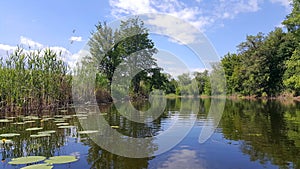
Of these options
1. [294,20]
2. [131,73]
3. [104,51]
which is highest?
[294,20]

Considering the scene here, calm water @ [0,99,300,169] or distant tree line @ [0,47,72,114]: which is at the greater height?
distant tree line @ [0,47,72,114]

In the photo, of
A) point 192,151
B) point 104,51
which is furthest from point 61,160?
point 104,51

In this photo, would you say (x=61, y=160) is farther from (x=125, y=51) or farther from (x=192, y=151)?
(x=125, y=51)

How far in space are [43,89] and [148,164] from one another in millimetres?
8853

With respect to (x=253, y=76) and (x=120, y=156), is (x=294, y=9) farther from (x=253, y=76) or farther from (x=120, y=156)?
(x=120, y=156)

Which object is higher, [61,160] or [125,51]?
[125,51]

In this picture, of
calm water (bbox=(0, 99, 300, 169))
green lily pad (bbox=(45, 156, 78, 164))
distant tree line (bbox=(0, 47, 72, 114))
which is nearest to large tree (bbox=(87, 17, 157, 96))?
distant tree line (bbox=(0, 47, 72, 114))

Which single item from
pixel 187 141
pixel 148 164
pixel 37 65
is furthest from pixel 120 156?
pixel 37 65

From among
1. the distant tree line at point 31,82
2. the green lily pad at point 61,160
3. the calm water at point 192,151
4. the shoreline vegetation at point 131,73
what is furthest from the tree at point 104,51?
the green lily pad at point 61,160

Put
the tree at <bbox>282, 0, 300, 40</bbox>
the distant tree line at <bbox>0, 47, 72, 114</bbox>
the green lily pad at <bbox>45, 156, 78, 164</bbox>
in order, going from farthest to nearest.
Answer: the tree at <bbox>282, 0, 300, 40</bbox>, the distant tree line at <bbox>0, 47, 72, 114</bbox>, the green lily pad at <bbox>45, 156, 78, 164</bbox>

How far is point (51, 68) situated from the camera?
1190 centimetres

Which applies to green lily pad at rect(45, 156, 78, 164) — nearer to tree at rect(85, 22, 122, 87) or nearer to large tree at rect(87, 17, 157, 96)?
large tree at rect(87, 17, 157, 96)

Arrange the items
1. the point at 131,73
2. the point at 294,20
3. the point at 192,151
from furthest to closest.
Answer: the point at 131,73 → the point at 294,20 → the point at 192,151

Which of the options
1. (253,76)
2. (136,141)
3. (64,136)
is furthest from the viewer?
(253,76)
